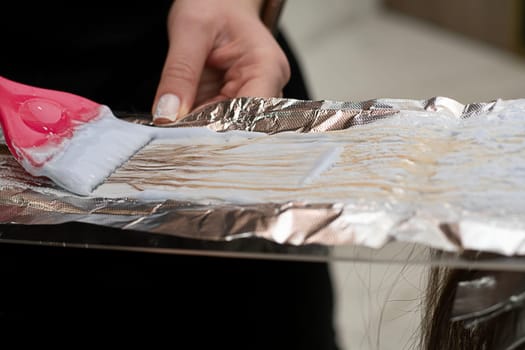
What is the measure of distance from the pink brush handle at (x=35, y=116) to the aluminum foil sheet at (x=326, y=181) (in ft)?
0.10

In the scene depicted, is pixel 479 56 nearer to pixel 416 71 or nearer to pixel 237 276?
pixel 416 71

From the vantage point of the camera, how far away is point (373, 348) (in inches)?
27.0

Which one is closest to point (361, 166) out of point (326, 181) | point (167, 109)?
point (326, 181)

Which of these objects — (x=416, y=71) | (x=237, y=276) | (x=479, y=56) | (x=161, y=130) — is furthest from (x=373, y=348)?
(x=479, y=56)

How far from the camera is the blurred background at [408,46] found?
218 cm

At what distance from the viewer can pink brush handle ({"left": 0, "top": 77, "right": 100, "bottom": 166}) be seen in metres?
0.65

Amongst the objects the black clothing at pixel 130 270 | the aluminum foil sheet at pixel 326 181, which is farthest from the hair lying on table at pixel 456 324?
the black clothing at pixel 130 270

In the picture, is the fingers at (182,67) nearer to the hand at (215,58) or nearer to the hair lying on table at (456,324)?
the hand at (215,58)

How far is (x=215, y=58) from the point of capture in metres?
0.83

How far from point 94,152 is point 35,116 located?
0.07 meters

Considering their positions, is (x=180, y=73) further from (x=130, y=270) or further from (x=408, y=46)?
(x=408, y=46)

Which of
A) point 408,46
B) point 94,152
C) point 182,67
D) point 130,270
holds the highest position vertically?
point 408,46

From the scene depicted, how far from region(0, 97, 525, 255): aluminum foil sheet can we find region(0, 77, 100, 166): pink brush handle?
29 mm

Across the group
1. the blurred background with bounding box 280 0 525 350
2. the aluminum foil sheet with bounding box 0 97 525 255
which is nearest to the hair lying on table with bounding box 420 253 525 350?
the aluminum foil sheet with bounding box 0 97 525 255
